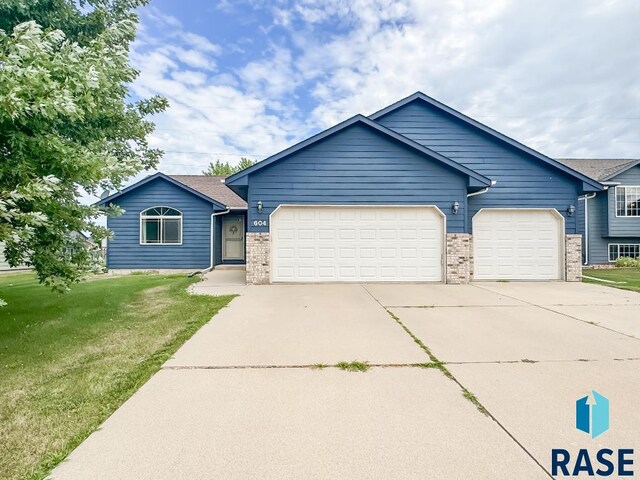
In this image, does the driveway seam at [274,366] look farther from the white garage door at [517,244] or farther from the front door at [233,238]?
the front door at [233,238]

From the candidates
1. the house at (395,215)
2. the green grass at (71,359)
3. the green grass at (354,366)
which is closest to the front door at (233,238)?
the house at (395,215)

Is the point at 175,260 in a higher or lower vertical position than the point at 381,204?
lower

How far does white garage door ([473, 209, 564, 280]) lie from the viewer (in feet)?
33.5

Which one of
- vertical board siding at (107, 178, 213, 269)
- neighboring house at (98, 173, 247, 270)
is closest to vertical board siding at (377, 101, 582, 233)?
neighboring house at (98, 173, 247, 270)

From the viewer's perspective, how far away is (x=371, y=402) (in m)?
2.64

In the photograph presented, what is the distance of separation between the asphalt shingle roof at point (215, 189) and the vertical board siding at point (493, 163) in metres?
8.09

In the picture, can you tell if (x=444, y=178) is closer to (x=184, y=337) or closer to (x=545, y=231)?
(x=545, y=231)

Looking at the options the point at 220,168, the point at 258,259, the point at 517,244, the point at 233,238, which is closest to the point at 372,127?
the point at 258,259

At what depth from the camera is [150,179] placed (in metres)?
13.0

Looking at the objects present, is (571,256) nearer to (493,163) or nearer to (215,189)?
(493,163)

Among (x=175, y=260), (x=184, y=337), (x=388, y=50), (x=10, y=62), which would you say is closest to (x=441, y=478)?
(x=184, y=337)

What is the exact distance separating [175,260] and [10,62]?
11194 millimetres

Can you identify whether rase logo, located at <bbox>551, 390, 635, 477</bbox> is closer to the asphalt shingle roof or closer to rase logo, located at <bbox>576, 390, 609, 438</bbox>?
rase logo, located at <bbox>576, 390, 609, 438</bbox>

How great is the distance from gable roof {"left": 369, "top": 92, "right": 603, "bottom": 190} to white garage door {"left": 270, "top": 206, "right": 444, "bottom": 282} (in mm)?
3929
